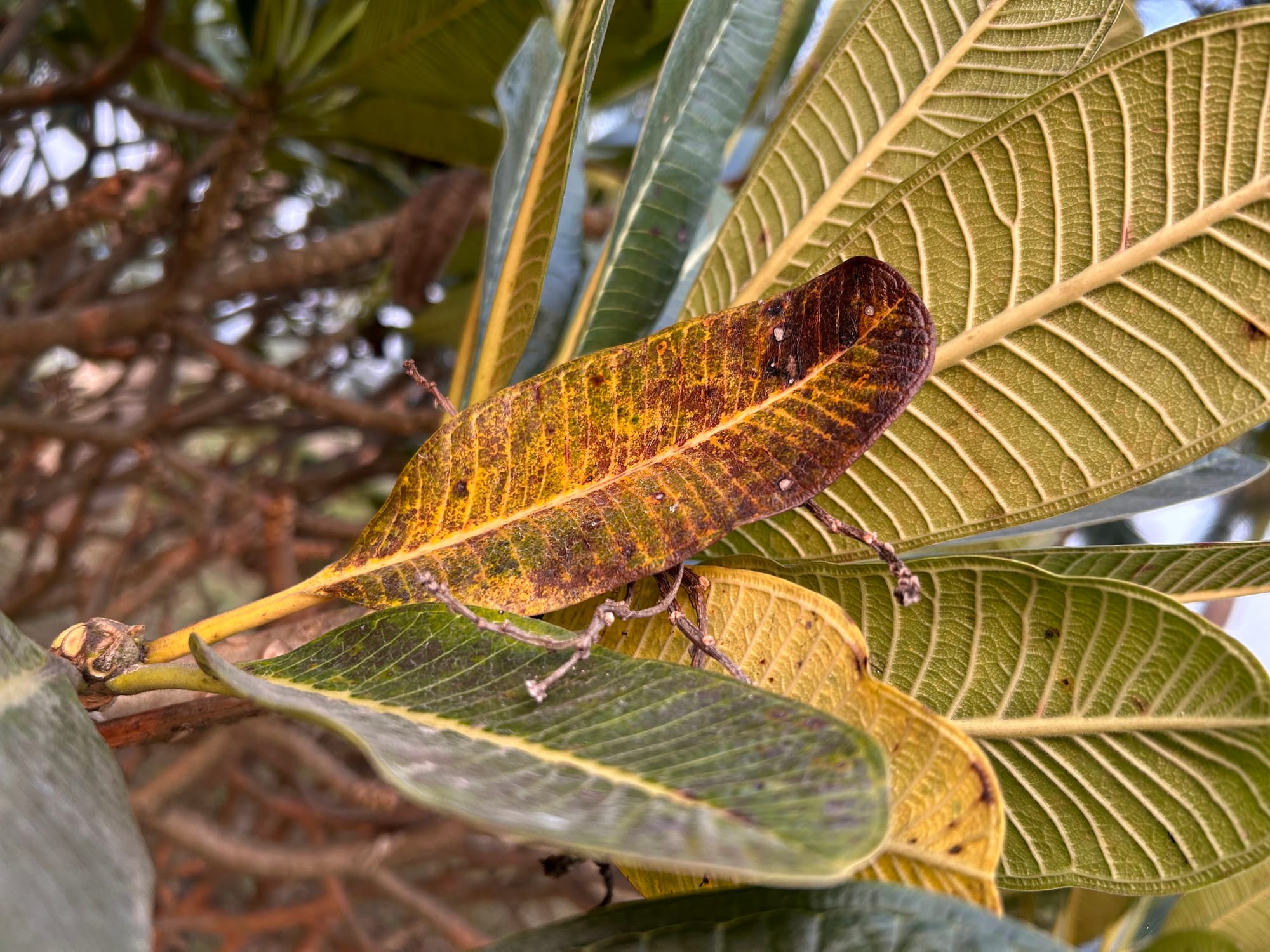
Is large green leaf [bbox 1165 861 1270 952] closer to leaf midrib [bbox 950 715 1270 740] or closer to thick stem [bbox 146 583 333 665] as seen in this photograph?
leaf midrib [bbox 950 715 1270 740]

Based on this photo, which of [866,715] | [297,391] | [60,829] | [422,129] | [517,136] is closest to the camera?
[60,829]

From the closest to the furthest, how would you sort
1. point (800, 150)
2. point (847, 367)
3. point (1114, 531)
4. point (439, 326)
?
1. point (847, 367)
2. point (800, 150)
3. point (1114, 531)
4. point (439, 326)

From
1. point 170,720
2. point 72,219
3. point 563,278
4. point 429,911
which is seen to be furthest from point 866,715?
point 429,911

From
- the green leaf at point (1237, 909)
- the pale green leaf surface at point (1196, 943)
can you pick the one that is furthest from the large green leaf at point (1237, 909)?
the pale green leaf surface at point (1196, 943)

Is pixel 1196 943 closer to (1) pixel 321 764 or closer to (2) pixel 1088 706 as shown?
(2) pixel 1088 706

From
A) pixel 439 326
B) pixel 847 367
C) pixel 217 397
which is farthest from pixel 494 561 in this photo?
pixel 217 397

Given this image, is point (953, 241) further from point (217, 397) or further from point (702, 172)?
point (217, 397)
